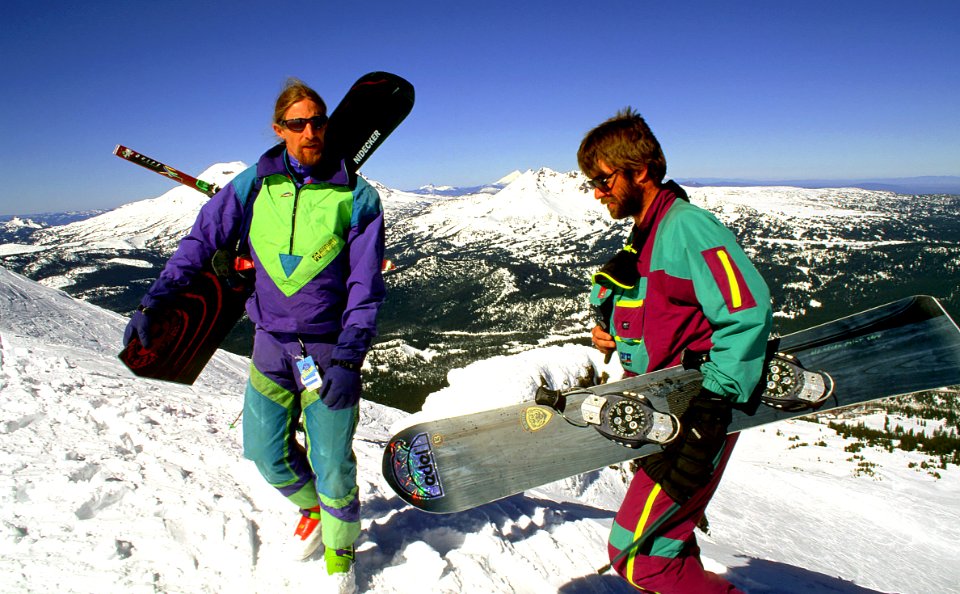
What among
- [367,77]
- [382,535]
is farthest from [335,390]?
[367,77]

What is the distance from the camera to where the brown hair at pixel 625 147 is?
370 centimetres

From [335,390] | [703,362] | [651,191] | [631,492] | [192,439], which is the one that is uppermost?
[651,191]

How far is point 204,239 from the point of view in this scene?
4375 millimetres

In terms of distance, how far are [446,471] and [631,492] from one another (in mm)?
1811

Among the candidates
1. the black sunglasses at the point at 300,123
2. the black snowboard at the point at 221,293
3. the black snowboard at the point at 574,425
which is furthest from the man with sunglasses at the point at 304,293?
the black snowboard at the point at 574,425

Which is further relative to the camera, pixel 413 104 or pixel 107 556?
pixel 413 104

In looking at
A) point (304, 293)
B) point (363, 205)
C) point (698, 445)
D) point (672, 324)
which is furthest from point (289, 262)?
point (698, 445)

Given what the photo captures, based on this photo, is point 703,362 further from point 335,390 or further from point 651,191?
point 335,390

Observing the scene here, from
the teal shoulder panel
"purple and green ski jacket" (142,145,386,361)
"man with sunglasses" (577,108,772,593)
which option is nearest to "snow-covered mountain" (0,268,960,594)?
"man with sunglasses" (577,108,772,593)

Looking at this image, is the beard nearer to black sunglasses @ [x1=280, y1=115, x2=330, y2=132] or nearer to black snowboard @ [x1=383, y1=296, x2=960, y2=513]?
black snowboard @ [x1=383, y1=296, x2=960, y2=513]

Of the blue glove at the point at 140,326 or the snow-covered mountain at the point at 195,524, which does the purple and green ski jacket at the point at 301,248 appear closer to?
the blue glove at the point at 140,326

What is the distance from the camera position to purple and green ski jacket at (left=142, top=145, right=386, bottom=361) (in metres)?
4.05

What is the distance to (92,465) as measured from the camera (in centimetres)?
499

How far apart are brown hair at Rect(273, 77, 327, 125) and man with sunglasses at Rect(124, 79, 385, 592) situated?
1cm
